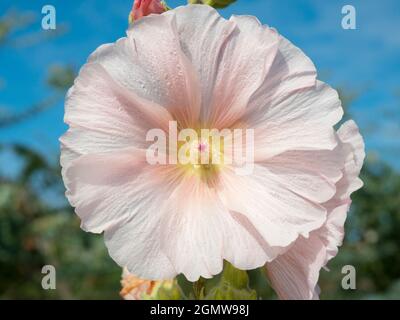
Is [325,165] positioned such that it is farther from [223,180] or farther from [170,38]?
[170,38]

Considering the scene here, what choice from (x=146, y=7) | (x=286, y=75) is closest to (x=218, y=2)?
(x=146, y=7)

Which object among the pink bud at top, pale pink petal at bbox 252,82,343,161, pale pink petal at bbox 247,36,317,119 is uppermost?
the pink bud at top

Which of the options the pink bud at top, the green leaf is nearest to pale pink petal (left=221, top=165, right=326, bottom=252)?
the green leaf

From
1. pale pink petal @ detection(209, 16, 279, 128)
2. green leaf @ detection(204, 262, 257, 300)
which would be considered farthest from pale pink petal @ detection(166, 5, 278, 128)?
green leaf @ detection(204, 262, 257, 300)

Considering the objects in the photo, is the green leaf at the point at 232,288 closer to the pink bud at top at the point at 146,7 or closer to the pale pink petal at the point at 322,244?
the pale pink petal at the point at 322,244

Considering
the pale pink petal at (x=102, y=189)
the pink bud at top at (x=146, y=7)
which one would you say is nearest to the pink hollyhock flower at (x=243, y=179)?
the pale pink petal at (x=102, y=189)

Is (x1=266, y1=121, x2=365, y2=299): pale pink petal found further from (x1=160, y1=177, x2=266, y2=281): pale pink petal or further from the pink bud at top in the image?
the pink bud at top

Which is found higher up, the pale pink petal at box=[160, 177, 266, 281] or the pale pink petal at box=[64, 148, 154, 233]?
the pale pink petal at box=[64, 148, 154, 233]

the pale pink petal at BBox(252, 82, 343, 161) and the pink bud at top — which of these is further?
the pink bud at top

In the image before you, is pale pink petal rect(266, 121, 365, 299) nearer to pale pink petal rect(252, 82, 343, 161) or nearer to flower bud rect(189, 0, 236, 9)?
pale pink petal rect(252, 82, 343, 161)
